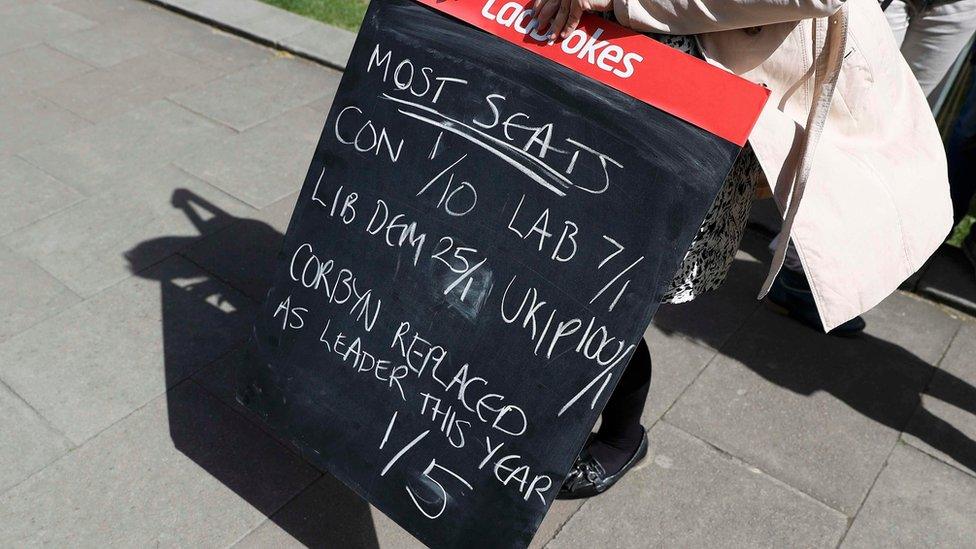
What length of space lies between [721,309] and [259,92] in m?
3.02

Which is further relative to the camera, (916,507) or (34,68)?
(34,68)

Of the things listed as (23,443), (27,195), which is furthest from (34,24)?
(23,443)

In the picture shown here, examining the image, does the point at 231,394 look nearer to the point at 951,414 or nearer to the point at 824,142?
the point at 824,142

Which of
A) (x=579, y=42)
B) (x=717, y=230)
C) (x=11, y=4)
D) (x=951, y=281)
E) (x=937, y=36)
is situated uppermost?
(x=937, y=36)

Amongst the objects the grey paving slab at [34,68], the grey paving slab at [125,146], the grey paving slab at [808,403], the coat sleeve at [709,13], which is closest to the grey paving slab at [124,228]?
the grey paving slab at [125,146]

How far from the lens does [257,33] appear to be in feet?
18.8

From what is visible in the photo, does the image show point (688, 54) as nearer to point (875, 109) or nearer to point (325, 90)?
point (875, 109)

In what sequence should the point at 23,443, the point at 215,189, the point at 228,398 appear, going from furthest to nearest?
the point at 215,189 → the point at 228,398 → the point at 23,443

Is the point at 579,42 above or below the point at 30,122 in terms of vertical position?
above

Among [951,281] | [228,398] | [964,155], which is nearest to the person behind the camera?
[228,398]

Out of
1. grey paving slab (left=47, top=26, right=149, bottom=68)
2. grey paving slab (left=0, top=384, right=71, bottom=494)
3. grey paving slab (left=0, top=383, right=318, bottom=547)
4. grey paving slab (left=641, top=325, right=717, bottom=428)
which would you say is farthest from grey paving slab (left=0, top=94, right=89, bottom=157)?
grey paving slab (left=641, top=325, right=717, bottom=428)

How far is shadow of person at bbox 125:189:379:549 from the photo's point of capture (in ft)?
8.81

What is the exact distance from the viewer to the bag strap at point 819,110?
1913 mm

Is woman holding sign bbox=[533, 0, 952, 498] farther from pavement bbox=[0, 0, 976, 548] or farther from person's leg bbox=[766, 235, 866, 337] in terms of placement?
person's leg bbox=[766, 235, 866, 337]
